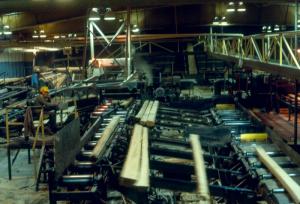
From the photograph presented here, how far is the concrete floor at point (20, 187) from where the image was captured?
370 inches

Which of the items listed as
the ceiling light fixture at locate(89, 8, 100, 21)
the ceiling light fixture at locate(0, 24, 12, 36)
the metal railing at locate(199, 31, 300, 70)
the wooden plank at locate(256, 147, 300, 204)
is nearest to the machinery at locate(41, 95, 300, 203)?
the wooden plank at locate(256, 147, 300, 204)

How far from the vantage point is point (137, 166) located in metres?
6.57

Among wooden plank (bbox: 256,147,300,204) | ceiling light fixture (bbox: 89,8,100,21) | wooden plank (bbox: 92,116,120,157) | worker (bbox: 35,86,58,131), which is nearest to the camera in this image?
wooden plank (bbox: 256,147,300,204)

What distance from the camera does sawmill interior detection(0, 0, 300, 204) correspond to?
717 cm

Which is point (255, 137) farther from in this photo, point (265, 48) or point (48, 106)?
point (48, 106)

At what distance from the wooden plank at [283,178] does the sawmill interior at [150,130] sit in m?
0.02

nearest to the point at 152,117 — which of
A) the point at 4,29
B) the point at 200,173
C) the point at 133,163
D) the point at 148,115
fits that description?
the point at 148,115

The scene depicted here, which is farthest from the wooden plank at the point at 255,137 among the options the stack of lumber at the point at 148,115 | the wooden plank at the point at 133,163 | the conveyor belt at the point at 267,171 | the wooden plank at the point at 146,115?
the wooden plank at the point at 133,163

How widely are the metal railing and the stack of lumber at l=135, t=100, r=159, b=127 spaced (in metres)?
3.38

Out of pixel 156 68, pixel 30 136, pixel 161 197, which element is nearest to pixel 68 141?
pixel 161 197

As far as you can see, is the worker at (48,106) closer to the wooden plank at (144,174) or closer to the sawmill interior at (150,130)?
the sawmill interior at (150,130)

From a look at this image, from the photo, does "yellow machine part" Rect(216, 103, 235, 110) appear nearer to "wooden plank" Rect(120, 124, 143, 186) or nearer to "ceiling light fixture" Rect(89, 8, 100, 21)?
"ceiling light fixture" Rect(89, 8, 100, 21)

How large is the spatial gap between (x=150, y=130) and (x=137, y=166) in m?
4.01

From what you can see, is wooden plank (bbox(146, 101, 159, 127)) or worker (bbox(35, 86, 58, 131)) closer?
wooden plank (bbox(146, 101, 159, 127))
